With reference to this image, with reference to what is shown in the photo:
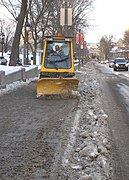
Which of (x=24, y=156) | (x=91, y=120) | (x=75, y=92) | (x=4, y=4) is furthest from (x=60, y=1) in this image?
(x=24, y=156)

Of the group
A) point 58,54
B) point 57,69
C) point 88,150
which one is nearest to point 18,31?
point 58,54

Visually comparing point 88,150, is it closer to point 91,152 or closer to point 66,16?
point 91,152

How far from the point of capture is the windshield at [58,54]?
50.5ft

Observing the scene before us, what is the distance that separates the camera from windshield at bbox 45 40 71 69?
50.5 ft

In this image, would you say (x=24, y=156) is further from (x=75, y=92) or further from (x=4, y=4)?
(x=4, y=4)

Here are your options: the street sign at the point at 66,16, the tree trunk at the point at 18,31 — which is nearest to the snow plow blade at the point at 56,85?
the street sign at the point at 66,16

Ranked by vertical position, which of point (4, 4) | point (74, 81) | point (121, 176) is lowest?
point (121, 176)

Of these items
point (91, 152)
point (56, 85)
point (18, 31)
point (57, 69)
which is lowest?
point (91, 152)

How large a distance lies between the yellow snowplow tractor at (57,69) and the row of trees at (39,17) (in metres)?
13.2

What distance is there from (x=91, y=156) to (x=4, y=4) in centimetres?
3799

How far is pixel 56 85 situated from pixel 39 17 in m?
28.0

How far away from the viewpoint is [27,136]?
26.8 ft

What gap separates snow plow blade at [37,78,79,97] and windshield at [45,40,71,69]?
3.19 ft

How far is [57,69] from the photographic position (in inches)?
597
